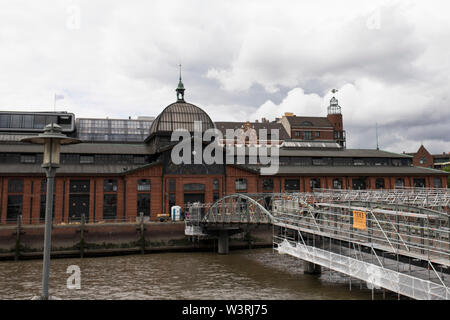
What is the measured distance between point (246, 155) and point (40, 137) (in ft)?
178

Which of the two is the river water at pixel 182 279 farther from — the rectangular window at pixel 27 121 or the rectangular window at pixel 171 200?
the rectangular window at pixel 27 121

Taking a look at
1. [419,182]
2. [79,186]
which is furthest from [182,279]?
[419,182]

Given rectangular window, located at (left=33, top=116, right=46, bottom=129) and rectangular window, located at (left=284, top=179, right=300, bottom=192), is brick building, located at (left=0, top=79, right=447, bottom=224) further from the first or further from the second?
rectangular window, located at (left=33, top=116, right=46, bottom=129)

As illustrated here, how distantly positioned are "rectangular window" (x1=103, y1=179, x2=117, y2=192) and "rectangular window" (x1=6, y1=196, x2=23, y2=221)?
10.3 meters

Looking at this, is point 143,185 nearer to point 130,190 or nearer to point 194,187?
point 130,190

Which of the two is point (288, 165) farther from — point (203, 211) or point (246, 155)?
point (203, 211)

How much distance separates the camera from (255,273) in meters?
31.5

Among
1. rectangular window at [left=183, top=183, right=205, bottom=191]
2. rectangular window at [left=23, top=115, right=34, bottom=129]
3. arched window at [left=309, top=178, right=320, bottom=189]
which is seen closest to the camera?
rectangular window at [left=183, top=183, right=205, bottom=191]

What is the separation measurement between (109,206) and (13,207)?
A: 11.7 meters

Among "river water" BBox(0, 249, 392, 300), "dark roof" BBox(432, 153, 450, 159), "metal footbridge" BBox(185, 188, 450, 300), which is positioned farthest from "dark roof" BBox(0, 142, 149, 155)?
"dark roof" BBox(432, 153, 450, 159)

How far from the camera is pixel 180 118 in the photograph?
61531mm

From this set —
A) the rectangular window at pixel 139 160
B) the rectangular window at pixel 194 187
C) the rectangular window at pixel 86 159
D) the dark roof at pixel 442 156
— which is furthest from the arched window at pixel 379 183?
the dark roof at pixel 442 156

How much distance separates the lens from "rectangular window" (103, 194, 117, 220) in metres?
51.3
